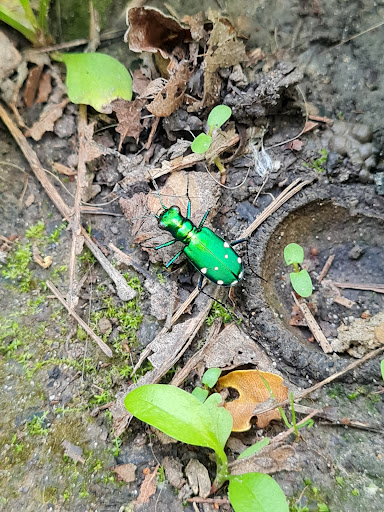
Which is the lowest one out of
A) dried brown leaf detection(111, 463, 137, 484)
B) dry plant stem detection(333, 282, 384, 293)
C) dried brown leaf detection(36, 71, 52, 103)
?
dried brown leaf detection(111, 463, 137, 484)

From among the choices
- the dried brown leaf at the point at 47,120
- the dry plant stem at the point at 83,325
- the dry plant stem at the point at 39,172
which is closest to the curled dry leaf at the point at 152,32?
the dried brown leaf at the point at 47,120

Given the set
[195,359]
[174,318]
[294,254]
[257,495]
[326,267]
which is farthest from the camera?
[326,267]

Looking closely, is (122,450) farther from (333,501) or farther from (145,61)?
(145,61)

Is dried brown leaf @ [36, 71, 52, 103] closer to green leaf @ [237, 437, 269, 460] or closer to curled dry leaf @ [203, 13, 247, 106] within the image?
curled dry leaf @ [203, 13, 247, 106]

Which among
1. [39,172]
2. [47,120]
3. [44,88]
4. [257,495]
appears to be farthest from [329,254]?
[44,88]

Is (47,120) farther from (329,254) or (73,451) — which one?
(329,254)

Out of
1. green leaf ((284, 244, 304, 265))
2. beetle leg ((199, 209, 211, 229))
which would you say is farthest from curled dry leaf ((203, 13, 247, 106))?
green leaf ((284, 244, 304, 265))
